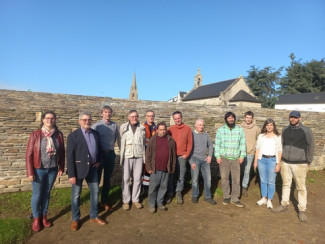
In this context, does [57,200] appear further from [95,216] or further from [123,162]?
[123,162]

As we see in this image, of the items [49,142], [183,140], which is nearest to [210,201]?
[183,140]

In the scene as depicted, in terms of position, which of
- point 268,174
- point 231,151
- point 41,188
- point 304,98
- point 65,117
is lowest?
point 268,174

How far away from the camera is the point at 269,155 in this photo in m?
4.68

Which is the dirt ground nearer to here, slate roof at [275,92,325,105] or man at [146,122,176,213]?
man at [146,122,176,213]

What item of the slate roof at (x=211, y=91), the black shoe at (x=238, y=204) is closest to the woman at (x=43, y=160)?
the black shoe at (x=238, y=204)

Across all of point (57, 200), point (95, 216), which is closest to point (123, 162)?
point (95, 216)

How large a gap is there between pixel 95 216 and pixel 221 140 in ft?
10.4

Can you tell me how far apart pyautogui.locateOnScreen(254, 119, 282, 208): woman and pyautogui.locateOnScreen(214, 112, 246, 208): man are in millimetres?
396

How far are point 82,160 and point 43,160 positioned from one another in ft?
2.14

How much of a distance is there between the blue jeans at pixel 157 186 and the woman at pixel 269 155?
2.24 meters

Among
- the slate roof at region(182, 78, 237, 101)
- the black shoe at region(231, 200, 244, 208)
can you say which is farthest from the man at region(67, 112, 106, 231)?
the slate roof at region(182, 78, 237, 101)

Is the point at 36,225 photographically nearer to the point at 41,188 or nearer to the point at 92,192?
the point at 41,188

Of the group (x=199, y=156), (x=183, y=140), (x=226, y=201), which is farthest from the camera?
(x=226, y=201)

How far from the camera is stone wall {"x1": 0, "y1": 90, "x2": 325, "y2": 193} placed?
523 cm
